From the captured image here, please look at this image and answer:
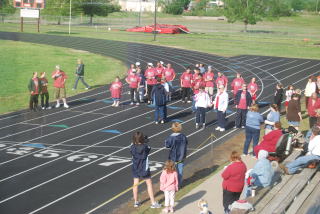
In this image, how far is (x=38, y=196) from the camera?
12.5 metres

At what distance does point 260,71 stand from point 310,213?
2900 cm

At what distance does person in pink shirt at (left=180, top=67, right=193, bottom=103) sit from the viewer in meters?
24.6

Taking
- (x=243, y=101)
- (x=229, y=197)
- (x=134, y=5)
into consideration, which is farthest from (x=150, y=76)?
(x=134, y=5)

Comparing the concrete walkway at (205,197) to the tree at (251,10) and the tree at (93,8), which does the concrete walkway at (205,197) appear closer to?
the tree at (251,10)

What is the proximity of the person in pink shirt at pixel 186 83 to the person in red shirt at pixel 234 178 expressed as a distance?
14.1 meters

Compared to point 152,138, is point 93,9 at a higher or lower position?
higher

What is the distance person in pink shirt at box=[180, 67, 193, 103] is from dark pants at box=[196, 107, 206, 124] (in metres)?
4.83

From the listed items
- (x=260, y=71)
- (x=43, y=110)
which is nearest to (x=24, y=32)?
(x=260, y=71)

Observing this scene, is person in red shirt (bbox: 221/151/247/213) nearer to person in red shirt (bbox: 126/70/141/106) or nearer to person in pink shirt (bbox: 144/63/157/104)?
person in red shirt (bbox: 126/70/141/106)

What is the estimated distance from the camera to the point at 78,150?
54.6 feet

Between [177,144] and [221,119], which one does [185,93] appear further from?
[177,144]

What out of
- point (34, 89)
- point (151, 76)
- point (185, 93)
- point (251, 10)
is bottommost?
point (185, 93)

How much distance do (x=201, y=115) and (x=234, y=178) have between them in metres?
9.55

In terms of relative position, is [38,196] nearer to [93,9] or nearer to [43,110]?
[43,110]
